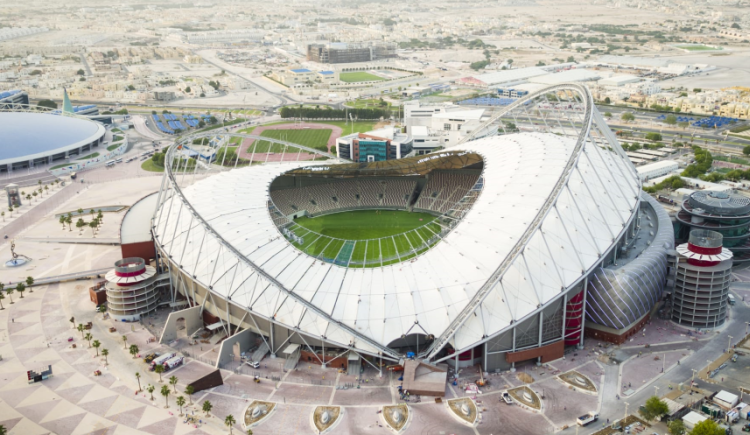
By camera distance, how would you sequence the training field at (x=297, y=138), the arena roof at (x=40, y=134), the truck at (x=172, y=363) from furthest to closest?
the training field at (x=297, y=138) < the arena roof at (x=40, y=134) < the truck at (x=172, y=363)

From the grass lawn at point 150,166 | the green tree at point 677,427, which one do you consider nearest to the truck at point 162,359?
the green tree at point 677,427

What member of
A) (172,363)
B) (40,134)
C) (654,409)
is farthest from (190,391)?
(40,134)

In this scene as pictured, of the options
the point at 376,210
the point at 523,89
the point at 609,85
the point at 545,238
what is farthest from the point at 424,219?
the point at 609,85

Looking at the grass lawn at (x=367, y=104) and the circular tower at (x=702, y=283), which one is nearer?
the circular tower at (x=702, y=283)

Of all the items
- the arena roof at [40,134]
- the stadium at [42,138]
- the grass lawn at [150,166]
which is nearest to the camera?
the stadium at [42,138]

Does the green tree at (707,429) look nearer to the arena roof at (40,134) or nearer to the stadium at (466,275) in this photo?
the stadium at (466,275)

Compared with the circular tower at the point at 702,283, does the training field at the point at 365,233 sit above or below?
below

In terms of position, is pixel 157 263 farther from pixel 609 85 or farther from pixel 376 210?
pixel 609 85
